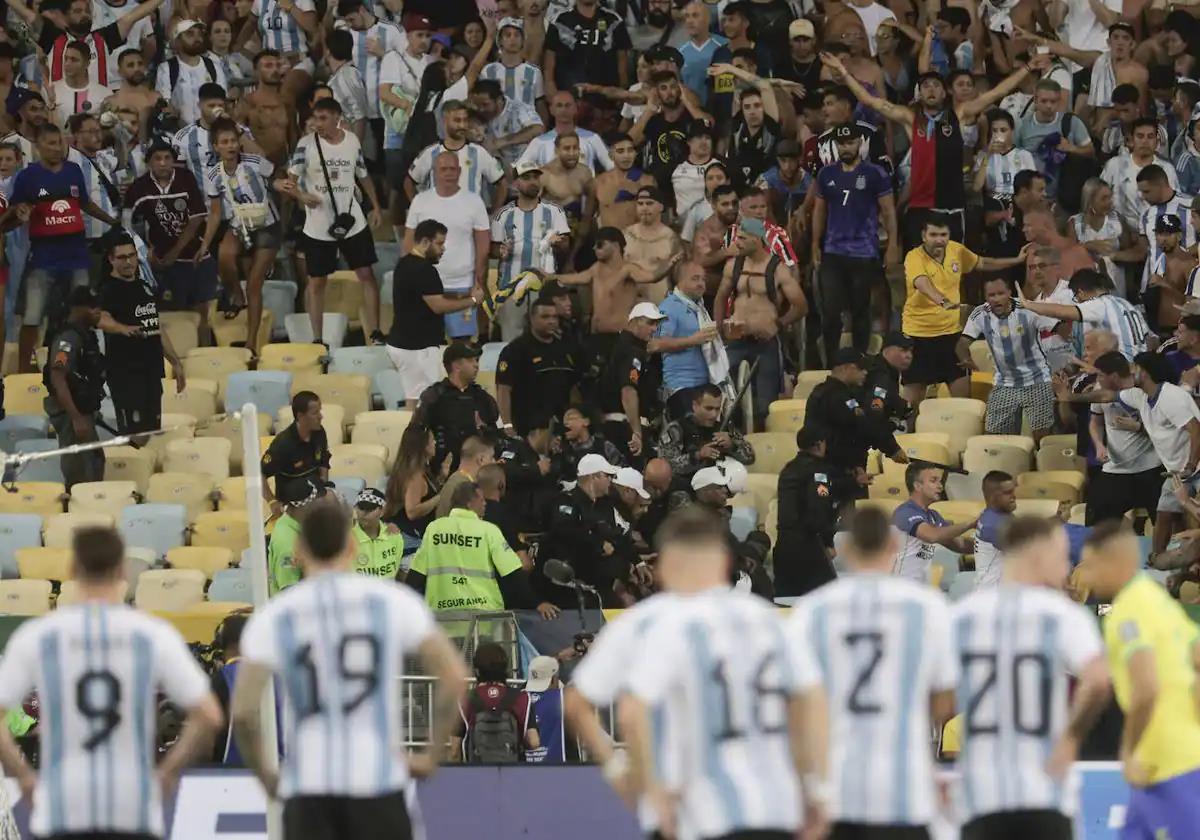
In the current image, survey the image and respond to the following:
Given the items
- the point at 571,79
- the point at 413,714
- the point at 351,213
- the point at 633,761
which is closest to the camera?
the point at 633,761

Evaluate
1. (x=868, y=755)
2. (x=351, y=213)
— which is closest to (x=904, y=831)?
(x=868, y=755)

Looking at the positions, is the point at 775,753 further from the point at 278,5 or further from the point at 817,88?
the point at 278,5

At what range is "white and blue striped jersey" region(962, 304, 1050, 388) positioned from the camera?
17.1 m

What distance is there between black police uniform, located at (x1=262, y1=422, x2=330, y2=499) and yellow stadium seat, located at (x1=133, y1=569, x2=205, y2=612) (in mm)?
872

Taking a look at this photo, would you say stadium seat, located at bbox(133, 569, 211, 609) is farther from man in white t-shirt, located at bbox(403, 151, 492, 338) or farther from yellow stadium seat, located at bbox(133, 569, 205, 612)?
man in white t-shirt, located at bbox(403, 151, 492, 338)

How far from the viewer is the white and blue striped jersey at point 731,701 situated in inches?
326

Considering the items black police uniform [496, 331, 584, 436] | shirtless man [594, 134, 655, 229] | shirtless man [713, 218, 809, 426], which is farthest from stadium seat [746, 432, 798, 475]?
shirtless man [594, 134, 655, 229]

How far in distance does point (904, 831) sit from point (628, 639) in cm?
120

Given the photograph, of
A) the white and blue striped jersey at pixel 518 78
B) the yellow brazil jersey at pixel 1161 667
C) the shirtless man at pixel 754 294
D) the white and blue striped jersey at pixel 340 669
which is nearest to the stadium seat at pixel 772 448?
the shirtless man at pixel 754 294

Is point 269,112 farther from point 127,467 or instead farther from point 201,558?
point 201,558

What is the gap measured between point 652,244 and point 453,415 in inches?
102

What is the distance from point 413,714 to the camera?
13.2 m

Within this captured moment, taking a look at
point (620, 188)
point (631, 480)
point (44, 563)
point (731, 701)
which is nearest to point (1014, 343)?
point (631, 480)

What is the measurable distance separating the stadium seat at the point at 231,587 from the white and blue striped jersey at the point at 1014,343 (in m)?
5.13
